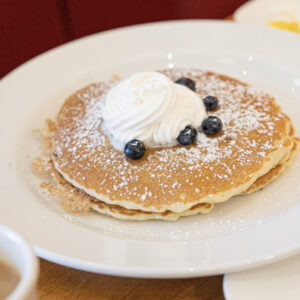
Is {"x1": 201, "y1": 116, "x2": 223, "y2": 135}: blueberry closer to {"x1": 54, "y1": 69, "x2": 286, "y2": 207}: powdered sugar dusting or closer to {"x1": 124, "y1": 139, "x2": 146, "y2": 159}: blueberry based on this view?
{"x1": 54, "y1": 69, "x2": 286, "y2": 207}: powdered sugar dusting

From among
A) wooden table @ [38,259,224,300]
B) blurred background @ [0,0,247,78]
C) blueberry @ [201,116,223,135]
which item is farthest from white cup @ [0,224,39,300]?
blurred background @ [0,0,247,78]

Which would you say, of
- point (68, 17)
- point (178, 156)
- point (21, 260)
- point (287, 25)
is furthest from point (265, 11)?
point (21, 260)

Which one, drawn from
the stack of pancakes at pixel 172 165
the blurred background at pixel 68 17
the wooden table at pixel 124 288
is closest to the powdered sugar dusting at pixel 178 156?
the stack of pancakes at pixel 172 165

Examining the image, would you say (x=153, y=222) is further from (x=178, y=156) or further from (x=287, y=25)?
(x=287, y=25)

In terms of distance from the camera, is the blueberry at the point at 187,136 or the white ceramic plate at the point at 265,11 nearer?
the blueberry at the point at 187,136

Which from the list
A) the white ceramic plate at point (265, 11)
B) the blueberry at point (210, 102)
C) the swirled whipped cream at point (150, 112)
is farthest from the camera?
the white ceramic plate at point (265, 11)

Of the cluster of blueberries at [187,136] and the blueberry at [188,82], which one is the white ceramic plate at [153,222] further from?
the blueberry at [188,82]

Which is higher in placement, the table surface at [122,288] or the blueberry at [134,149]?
the blueberry at [134,149]

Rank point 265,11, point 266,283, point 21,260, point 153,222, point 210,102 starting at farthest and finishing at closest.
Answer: point 265,11 < point 210,102 < point 153,222 < point 266,283 < point 21,260

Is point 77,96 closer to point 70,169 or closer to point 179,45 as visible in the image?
point 70,169
